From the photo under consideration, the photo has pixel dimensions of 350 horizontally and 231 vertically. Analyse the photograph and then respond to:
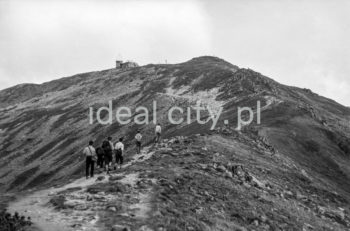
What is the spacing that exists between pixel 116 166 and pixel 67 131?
69.3m

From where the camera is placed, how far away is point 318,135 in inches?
2297

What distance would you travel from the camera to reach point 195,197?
88.3 ft

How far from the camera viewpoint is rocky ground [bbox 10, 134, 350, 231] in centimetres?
2242

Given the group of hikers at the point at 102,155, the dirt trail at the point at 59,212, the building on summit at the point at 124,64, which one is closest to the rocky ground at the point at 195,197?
the dirt trail at the point at 59,212

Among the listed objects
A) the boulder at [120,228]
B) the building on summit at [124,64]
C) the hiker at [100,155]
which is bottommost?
the boulder at [120,228]

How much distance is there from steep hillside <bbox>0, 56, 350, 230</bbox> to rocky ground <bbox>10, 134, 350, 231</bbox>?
12cm

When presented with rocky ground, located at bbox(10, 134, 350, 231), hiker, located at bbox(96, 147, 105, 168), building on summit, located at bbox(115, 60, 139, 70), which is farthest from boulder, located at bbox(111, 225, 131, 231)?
building on summit, located at bbox(115, 60, 139, 70)

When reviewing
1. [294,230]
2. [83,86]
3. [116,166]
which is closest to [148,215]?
[294,230]

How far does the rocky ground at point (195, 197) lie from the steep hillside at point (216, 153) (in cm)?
12

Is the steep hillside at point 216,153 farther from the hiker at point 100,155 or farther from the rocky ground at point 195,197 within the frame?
the hiker at point 100,155

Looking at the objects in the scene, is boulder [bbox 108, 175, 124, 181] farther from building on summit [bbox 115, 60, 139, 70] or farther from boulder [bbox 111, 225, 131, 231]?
building on summit [bbox 115, 60, 139, 70]

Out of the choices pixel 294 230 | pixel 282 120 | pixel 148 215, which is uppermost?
pixel 282 120

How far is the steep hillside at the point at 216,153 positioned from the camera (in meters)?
28.2

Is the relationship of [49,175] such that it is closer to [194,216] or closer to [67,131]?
[67,131]
